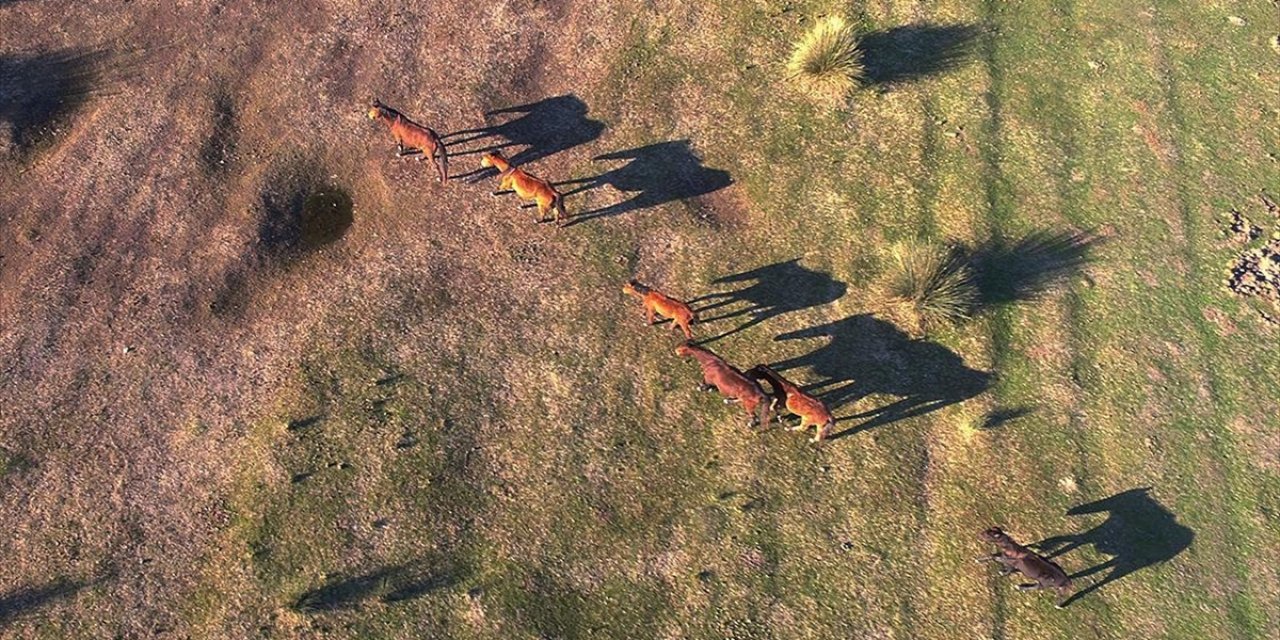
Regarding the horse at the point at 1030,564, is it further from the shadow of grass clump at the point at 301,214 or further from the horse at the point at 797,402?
the shadow of grass clump at the point at 301,214

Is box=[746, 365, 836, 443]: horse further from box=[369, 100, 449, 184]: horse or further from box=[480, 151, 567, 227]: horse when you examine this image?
box=[369, 100, 449, 184]: horse

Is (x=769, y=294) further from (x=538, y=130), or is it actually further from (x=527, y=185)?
(x=538, y=130)

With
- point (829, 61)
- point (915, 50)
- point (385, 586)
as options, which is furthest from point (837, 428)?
point (915, 50)

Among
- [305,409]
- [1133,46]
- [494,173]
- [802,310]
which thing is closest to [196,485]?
[305,409]

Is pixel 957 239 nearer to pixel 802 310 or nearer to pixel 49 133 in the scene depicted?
pixel 802 310

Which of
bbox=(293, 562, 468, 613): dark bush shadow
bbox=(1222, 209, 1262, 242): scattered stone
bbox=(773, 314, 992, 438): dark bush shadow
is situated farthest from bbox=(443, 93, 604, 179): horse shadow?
bbox=(1222, 209, 1262, 242): scattered stone

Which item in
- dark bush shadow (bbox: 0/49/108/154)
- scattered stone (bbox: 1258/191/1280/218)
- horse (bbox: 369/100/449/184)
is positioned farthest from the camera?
dark bush shadow (bbox: 0/49/108/154)
